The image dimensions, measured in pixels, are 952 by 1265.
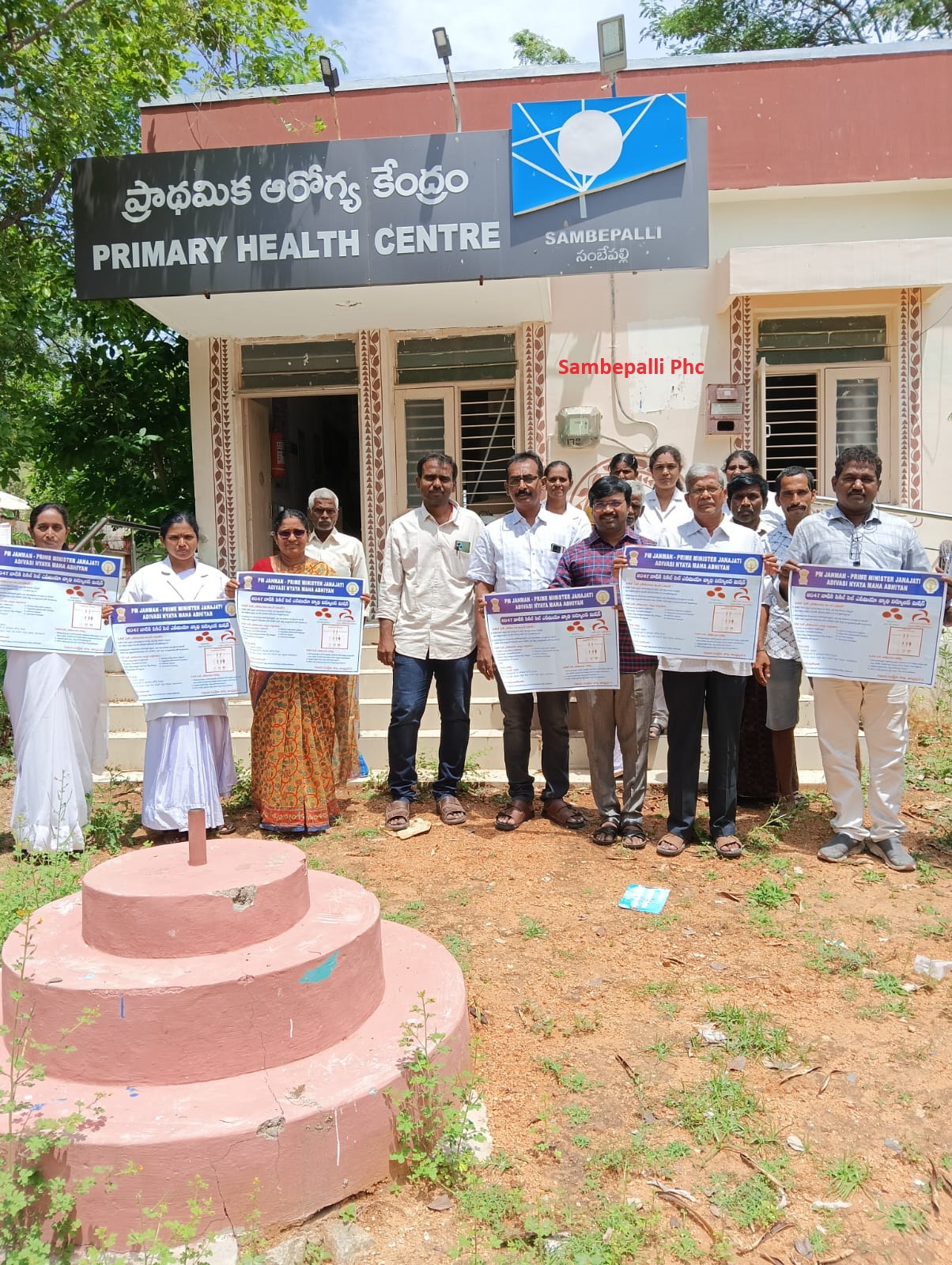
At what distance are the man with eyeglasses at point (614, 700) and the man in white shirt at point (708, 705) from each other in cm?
15

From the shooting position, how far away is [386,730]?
6.68m

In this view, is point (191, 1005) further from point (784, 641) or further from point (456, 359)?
point (456, 359)

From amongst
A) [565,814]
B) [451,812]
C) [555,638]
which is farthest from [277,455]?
[565,814]

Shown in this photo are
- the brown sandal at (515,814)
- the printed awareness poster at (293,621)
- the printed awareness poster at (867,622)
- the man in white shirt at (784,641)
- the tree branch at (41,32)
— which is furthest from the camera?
the tree branch at (41,32)

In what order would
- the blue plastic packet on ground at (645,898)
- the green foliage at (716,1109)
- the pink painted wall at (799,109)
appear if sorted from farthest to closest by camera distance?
the pink painted wall at (799,109) → the blue plastic packet on ground at (645,898) → the green foliage at (716,1109)

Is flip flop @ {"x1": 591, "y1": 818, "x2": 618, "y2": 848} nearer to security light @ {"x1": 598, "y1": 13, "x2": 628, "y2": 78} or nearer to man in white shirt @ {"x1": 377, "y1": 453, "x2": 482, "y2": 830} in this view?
man in white shirt @ {"x1": 377, "y1": 453, "x2": 482, "y2": 830}

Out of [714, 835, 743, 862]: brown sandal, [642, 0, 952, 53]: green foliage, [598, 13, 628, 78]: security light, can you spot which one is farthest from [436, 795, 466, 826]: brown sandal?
[642, 0, 952, 53]: green foliage

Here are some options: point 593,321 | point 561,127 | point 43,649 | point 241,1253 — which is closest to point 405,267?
point 561,127

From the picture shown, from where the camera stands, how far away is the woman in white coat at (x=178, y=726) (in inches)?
189

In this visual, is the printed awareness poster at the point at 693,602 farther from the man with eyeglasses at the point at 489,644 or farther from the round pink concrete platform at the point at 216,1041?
the round pink concrete platform at the point at 216,1041

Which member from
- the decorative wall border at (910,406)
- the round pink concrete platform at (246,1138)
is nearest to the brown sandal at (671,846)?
the round pink concrete platform at (246,1138)

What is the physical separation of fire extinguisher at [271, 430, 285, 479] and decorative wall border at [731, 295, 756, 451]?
187 inches

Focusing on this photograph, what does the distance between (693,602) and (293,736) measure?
2261mm

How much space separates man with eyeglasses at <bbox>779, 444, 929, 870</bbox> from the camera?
4406mm
